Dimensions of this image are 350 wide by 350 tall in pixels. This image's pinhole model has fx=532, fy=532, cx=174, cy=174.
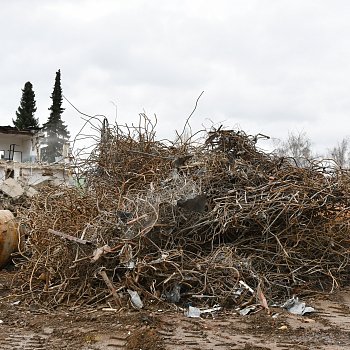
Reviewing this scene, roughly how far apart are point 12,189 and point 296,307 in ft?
25.4

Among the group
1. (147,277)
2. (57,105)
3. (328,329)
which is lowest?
(328,329)

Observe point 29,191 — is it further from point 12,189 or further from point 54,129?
point 54,129

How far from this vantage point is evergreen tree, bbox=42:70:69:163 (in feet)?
114

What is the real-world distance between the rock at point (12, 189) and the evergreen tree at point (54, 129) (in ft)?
63.5

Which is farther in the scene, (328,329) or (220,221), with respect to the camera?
(220,221)

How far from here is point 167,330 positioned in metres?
5.20

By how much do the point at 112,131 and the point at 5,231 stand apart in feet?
7.67

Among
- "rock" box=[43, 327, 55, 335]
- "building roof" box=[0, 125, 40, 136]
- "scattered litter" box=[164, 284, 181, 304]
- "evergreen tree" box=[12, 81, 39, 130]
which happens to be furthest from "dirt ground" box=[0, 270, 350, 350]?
"evergreen tree" box=[12, 81, 39, 130]

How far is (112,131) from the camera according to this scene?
872cm

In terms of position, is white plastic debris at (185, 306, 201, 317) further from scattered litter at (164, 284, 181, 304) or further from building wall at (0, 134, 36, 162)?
building wall at (0, 134, 36, 162)

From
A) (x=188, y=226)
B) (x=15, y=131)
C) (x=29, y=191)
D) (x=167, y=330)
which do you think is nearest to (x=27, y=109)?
(x=15, y=131)

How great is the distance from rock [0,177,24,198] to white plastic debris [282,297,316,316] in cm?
720

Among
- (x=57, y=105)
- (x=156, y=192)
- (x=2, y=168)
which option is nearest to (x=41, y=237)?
(x=156, y=192)

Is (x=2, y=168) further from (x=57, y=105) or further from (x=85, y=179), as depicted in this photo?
(x=57, y=105)
